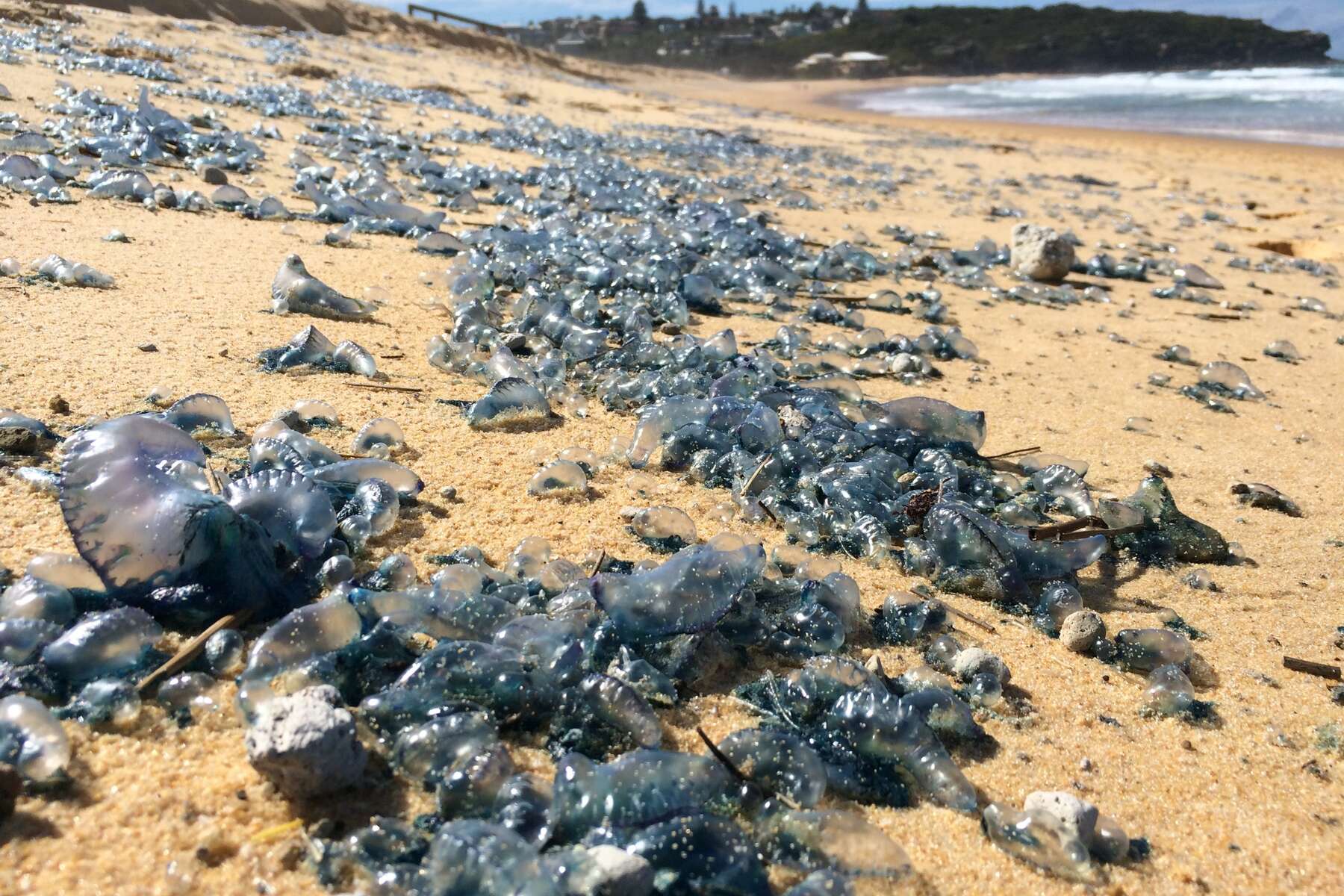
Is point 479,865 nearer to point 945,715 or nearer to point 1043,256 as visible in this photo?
point 945,715

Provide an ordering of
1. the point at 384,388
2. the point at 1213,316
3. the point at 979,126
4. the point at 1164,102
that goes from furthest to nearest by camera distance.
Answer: the point at 1164,102 < the point at 979,126 < the point at 1213,316 < the point at 384,388

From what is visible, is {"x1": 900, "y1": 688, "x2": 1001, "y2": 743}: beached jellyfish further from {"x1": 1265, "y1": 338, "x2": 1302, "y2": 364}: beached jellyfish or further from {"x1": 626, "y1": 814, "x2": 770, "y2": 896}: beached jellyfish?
{"x1": 1265, "y1": 338, "x2": 1302, "y2": 364}: beached jellyfish

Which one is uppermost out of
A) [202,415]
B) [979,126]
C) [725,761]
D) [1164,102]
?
[1164,102]

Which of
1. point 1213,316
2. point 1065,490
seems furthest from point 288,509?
point 1213,316

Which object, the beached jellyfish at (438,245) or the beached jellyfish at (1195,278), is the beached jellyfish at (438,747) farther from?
the beached jellyfish at (1195,278)

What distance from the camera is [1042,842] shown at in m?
1.32

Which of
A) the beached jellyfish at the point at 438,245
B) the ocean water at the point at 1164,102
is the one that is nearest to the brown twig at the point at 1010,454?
the beached jellyfish at the point at 438,245

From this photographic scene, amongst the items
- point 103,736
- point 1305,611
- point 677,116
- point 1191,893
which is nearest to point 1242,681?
point 1305,611

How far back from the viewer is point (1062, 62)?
162ft

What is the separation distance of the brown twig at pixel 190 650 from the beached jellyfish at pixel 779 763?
Answer: 2.51 feet

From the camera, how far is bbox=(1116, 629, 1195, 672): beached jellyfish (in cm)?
179

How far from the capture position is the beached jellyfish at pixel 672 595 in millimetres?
1581

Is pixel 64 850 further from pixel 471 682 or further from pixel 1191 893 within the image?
pixel 1191 893

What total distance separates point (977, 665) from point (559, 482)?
0.97 meters
